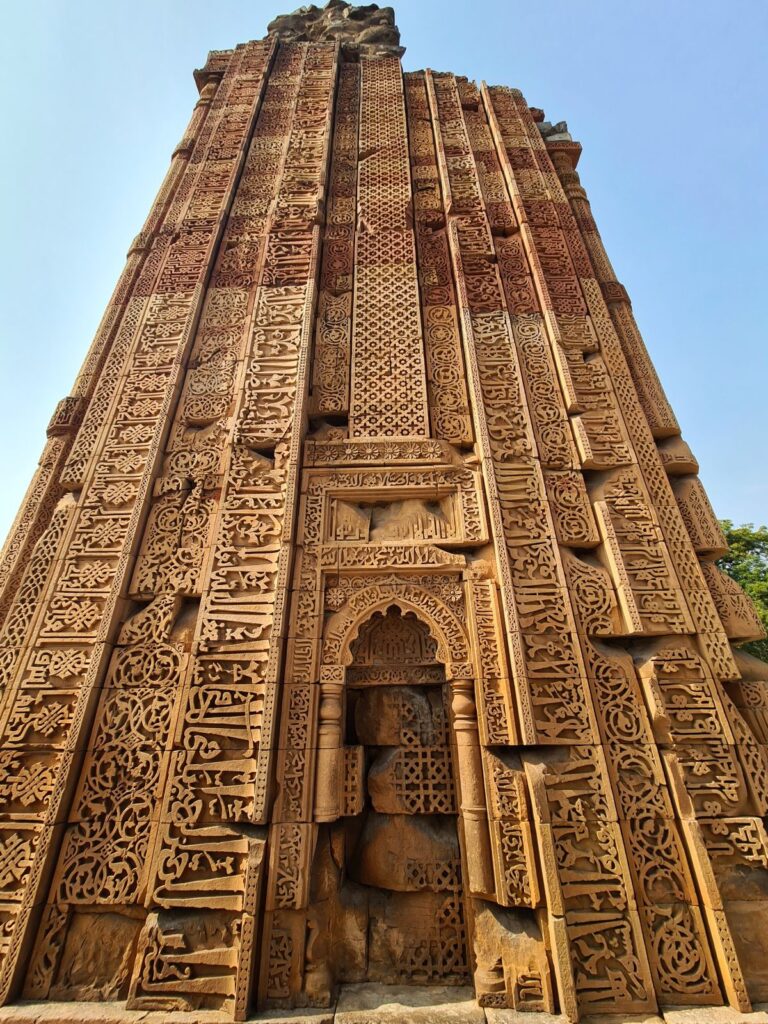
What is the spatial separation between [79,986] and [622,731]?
339cm

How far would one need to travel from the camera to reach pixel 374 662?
3.76 metres

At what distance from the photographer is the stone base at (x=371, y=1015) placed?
2.60m

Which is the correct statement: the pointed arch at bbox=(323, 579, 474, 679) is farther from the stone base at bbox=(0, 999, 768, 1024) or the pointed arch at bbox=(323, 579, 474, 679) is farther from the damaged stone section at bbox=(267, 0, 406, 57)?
the damaged stone section at bbox=(267, 0, 406, 57)

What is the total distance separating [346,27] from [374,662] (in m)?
11.3

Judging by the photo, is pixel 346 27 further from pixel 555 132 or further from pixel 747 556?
pixel 747 556

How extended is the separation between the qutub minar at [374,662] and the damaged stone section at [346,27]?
608cm

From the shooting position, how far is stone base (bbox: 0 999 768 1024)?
2.60 metres

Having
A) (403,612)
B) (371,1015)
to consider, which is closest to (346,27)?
(403,612)

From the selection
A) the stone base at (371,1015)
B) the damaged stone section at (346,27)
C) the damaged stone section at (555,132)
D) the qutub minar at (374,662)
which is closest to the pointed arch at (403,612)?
the qutub minar at (374,662)

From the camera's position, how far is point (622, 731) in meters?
3.36

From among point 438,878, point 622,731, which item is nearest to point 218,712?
point 438,878

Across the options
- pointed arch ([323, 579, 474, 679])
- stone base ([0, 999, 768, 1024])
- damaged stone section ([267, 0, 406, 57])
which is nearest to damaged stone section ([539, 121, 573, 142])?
damaged stone section ([267, 0, 406, 57])

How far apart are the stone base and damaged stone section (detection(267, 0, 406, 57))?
1187 cm

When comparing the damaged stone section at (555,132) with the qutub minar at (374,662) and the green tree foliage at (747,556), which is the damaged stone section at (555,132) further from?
the green tree foliage at (747,556)
